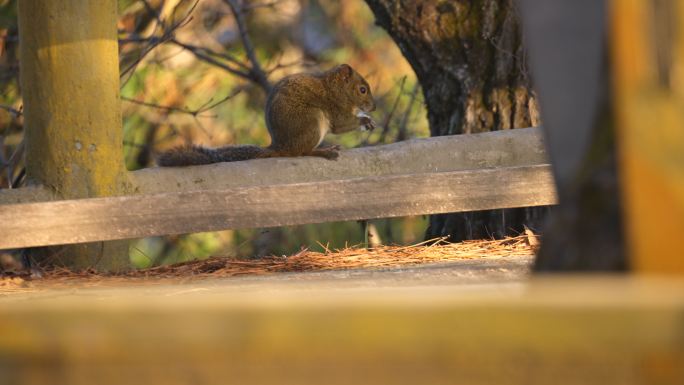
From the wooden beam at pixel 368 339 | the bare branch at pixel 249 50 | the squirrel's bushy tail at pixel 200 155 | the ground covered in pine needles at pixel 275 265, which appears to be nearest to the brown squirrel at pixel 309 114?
the squirrel's bushy tail at pixel 200 155

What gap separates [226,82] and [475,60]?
172 inches

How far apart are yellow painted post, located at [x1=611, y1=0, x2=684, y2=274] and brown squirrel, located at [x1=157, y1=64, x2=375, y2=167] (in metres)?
4.20

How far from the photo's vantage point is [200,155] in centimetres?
542

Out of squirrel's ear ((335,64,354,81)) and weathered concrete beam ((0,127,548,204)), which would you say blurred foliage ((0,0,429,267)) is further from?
weathered concrete beam ((0,127,548,204))

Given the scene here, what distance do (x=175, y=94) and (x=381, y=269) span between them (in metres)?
5.86

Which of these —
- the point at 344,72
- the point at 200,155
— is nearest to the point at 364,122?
the point at 344,72

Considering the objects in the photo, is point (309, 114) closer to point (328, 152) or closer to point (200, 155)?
point (328, 152)

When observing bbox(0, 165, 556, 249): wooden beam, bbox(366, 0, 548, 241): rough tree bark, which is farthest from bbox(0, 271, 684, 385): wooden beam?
bbox(366, 0, 548, 241): rough tree bark

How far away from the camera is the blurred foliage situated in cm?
860

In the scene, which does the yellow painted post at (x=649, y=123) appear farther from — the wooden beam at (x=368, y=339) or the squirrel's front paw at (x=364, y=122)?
the squirrel's front paw at (x=364, y=122)

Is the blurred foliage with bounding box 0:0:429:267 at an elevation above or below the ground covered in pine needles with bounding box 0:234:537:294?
above

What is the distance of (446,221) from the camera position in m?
6.45

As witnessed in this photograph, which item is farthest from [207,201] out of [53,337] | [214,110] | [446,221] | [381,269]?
[214,110]

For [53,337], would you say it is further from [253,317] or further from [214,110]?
[214,110]
